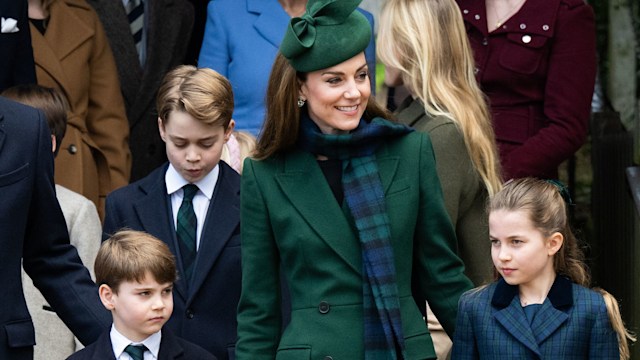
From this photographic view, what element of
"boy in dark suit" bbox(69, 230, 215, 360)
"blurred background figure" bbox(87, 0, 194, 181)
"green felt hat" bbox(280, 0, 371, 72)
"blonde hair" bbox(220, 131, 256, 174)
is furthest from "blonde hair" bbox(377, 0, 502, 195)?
"blurred background figure" bbox(87, 0, 194, 181)

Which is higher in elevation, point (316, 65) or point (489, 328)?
point (316, 65)

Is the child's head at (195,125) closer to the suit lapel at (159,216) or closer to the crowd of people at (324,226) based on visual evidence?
the crowd of people at (324,226)

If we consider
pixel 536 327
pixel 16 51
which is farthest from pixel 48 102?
pixel 536 327

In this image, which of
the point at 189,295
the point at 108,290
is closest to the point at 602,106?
the point at 189,295

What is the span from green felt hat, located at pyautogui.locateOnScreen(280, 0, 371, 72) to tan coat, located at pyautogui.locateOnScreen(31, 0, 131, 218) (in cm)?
256

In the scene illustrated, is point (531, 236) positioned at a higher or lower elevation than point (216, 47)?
lower

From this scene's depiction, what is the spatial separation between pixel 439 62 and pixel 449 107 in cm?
19

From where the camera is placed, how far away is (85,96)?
770cm

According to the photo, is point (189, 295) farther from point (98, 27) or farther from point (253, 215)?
point (98, 27)

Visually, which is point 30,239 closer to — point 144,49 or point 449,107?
point 449,107

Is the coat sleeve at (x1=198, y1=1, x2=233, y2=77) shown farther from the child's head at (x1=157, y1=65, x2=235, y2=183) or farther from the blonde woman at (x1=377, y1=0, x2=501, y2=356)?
the blonde woman at (x1=377, y1=0, x2=501, y2=356)

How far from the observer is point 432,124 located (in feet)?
19.7

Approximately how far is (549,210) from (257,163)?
0.94 meters

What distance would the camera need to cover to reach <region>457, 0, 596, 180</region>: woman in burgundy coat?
6.97m
